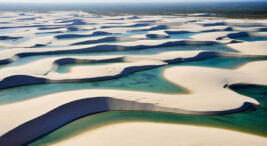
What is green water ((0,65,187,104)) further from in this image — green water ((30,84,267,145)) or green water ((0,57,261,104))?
green water ((30,84,267,145))

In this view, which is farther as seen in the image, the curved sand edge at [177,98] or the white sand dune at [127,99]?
the curved sand edge at [177,98]

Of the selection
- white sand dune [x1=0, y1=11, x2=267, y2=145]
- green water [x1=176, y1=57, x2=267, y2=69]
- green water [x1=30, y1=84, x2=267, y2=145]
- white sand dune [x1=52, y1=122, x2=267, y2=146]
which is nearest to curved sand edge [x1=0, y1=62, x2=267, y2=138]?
white sand dune [x1=0, y1=11, x2=267, y2=145]

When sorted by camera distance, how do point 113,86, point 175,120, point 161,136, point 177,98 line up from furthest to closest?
point 113,86, point 177,98, point 175,120, point 161,136

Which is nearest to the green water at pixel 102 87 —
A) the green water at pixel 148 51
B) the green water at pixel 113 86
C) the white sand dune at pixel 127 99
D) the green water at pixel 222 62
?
the green water at pixel 113 86

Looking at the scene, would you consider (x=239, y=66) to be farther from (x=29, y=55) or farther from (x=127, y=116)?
(x=29, y=55)

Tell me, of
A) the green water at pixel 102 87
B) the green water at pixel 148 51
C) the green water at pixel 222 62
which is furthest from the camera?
the green water at pixel 148 51

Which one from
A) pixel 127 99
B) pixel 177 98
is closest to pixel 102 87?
pixel 127 99

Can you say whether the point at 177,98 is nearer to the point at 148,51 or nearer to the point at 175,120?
the point at 175,120

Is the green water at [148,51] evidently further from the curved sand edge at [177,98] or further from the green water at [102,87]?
the curved sand edge at [177,98]

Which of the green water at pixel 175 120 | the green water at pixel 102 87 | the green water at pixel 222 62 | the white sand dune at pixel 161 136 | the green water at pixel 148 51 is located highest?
the green water at pixel 148 51

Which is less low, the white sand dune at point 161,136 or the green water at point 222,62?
the green water at point 222,62

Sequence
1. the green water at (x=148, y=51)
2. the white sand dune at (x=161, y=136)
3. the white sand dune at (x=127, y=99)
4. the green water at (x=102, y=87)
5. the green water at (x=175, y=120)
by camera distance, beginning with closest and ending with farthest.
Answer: the white sand dune at (x=161, y=136), the white sand dune at (x=127, y=99), the green water at (x=175, y=120), the green water at (x=102, y=87), the green water at (x=148, y=51)

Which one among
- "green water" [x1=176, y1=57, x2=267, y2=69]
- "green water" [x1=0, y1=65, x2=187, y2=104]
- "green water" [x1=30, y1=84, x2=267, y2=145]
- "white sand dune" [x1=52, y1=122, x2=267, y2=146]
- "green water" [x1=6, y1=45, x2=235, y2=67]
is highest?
"green water" [x1=6, y1=45, x2=235, y2=67]
